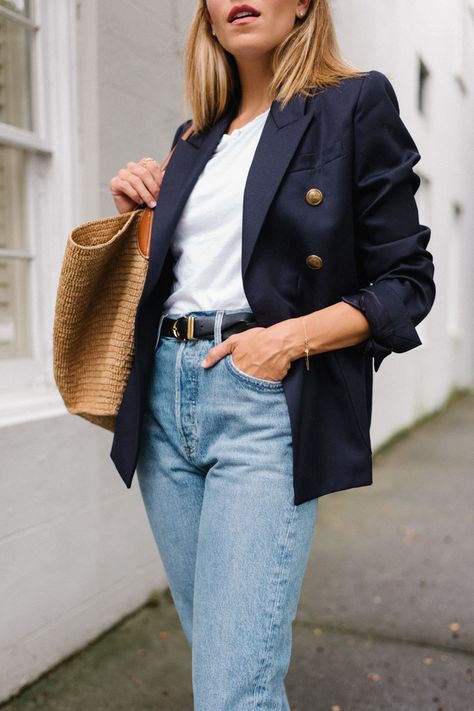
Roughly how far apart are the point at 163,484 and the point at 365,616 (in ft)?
6.72

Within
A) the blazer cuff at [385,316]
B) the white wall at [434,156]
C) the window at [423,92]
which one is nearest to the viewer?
the blazer cuff at [385,316]

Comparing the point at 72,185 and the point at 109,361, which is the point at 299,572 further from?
the point at 72,185

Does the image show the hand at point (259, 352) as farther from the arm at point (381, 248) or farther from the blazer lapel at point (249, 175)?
the blazer lapel at point (249, 175)

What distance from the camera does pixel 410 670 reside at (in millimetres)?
2871

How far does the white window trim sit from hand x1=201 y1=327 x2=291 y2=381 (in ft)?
4.58

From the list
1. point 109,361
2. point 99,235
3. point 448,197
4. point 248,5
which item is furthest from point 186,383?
point 448,197

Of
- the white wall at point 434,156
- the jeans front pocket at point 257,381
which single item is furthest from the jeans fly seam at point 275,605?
the white wall at point 434,156

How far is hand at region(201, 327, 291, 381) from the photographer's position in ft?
4.80

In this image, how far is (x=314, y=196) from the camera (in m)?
1.47

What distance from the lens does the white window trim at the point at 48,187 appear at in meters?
2.75

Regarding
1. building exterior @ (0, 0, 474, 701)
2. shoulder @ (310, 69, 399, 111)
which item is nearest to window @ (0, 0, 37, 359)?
building exterior @ (0, 0, 474, 701)

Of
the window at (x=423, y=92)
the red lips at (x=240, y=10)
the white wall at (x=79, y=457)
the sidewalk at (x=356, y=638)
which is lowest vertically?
the sidewalk at (x=356, y=638)

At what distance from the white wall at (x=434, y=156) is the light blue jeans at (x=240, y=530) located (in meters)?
4.34

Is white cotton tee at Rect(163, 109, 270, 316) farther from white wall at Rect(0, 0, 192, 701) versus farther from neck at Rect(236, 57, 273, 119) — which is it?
white wall at Rect(0, 0, 192, 701)
